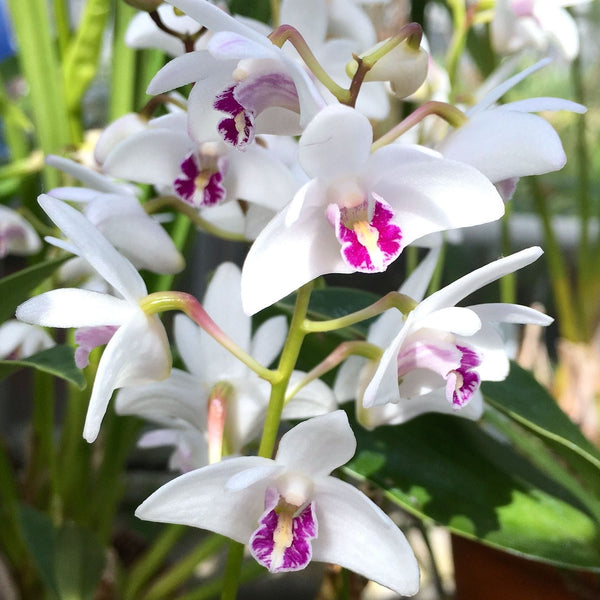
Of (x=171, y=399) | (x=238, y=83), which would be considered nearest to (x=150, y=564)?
(x=171, y=399)

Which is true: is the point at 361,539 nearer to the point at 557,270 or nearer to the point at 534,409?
the point at 534,409

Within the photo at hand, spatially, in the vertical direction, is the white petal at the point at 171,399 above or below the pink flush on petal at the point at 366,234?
below

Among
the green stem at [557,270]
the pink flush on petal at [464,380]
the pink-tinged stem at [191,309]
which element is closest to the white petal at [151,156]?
the pink-tinged stem at [191,309]

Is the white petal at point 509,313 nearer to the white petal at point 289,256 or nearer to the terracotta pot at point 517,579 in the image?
the white petal at point 289,256

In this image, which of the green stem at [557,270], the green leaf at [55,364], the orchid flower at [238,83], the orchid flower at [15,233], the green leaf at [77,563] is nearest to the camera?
the orchid flower at [238,83]

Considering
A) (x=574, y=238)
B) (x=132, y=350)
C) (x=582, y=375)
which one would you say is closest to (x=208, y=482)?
(x=132, y=350)

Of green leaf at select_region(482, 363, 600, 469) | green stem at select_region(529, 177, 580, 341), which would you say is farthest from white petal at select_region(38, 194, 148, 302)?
green stem at select_region(529, 177, 580, 341)

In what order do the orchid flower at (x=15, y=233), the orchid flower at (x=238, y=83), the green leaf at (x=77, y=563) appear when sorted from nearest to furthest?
1. the orchid flower at (x=238, y=83)
2. the green leaf at (x=77, y=563)
3. the orchid flower at (x=15, y=233)
